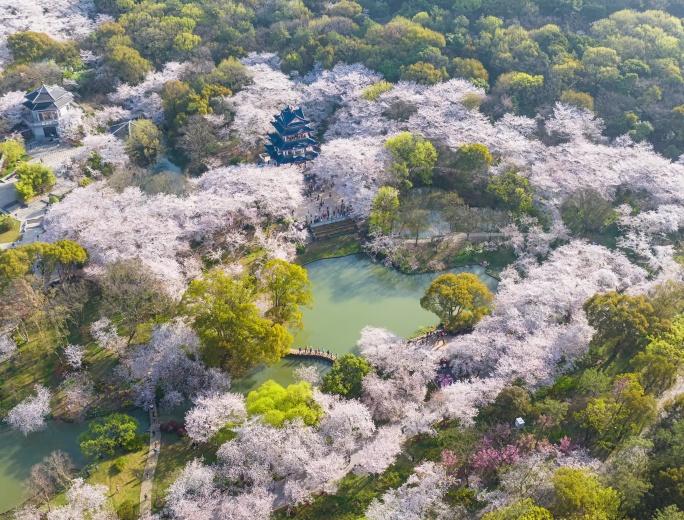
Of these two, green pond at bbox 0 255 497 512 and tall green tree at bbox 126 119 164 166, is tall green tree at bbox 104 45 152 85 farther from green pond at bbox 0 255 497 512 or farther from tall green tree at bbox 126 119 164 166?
green pond at bbox 0 255 497 512

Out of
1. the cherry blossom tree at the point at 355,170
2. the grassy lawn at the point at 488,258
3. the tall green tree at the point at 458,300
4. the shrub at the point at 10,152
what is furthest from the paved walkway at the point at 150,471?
the shrub at the point at 10,152

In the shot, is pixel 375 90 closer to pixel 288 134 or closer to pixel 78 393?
pixel 288 134

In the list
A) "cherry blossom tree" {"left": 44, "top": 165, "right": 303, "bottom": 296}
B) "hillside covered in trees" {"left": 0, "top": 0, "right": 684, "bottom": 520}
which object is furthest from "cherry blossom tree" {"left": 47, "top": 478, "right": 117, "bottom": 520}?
"cherry blossom tree" {"left": 44, "top": 165, "right": 303, "bottom": 296}

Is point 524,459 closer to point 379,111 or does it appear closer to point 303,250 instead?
point 303,250

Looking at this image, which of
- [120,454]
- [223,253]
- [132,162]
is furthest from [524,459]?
[132,162]

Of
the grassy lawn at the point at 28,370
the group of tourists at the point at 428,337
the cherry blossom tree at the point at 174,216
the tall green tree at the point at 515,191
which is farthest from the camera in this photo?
the tall green tree at the point at 515,191

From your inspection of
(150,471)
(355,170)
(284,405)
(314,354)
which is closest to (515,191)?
(355,170)

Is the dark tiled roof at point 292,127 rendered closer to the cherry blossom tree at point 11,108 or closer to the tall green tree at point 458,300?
the tall green tree at point 458,300
